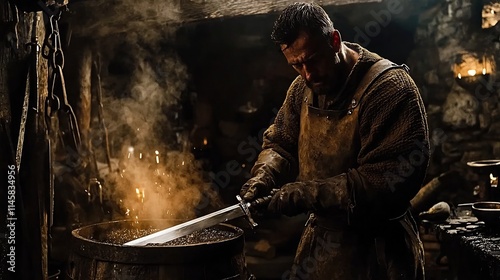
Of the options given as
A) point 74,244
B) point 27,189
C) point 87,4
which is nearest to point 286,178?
point 74,244

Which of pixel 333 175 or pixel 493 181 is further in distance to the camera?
pixel 493 181

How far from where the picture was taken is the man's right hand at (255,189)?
11.2 ft

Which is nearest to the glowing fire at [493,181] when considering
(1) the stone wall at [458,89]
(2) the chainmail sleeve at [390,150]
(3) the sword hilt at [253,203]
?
(1) the stone wall at [458,89]

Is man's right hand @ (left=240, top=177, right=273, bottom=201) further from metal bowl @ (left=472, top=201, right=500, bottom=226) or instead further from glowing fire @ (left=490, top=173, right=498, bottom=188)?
glowing fire @ (left=490, top=173, right=498, bottom=188)

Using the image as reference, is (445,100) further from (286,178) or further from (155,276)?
(155,276)

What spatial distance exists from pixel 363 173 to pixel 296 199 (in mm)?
421

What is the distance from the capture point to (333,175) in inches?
133

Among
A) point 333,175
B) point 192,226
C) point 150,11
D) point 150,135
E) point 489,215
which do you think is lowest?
point 489,215

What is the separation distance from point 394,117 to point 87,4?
5.16 metres

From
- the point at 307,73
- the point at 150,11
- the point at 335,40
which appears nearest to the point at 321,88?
the point at 307,73

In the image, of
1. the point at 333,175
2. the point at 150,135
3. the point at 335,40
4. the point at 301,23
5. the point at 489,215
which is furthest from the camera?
the point at 150,135

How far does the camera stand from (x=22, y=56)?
354 centimetres

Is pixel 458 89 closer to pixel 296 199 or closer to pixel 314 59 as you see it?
pixel 314 59

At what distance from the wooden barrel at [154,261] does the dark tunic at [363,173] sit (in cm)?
64
